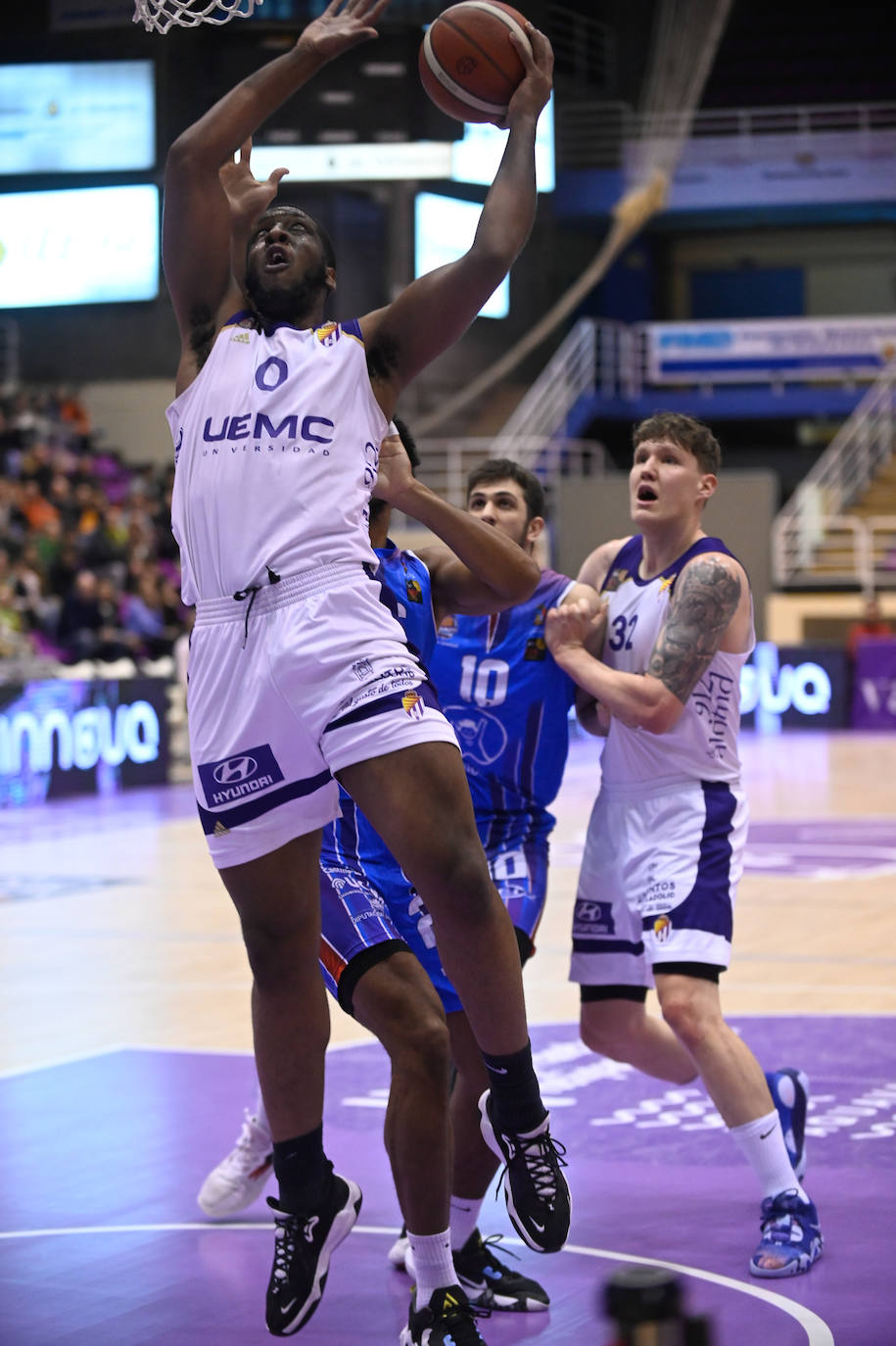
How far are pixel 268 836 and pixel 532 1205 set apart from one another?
2.80 ft

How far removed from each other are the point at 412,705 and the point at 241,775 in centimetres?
36

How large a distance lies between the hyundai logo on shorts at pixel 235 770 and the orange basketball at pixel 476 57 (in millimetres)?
1496

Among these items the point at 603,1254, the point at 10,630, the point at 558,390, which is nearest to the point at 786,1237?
the point at 603,1254

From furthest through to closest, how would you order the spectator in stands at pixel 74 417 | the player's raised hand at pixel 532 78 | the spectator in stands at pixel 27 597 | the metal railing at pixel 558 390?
1. the metal railing at pixel 558 390
2. the spectator in stands at pixel 74 417
3. the spectator in stands at pixel 27 597
4. the player's raised hand at pixel 532 78

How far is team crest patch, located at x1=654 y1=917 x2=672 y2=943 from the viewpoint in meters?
4.48

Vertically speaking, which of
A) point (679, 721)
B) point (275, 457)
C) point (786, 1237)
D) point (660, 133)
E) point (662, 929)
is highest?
A: point (660, 133)

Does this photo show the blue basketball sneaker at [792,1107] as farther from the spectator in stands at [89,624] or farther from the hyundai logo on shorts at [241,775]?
the spectator in stands at [89,624]

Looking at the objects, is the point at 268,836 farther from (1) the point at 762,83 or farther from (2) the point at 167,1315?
(1) the point at 762,83

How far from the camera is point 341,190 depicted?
867 inches

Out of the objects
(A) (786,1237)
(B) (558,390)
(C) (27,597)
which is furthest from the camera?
(B) (558,390)

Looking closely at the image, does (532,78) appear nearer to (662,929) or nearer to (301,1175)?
(662,929)

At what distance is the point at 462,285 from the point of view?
3.59m

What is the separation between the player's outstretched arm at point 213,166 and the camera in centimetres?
360

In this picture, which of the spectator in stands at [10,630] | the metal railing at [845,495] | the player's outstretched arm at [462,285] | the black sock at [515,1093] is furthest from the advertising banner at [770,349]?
the black sock at [515,1093]
